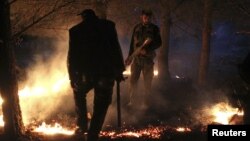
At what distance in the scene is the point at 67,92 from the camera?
12219mm

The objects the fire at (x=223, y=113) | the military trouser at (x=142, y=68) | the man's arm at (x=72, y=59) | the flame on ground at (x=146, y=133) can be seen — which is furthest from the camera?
the military trouser at (x=142, y=68)

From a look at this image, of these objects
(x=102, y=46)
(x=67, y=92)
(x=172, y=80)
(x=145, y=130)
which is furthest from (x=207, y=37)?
(x=102, y=46)

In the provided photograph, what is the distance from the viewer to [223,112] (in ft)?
31.4

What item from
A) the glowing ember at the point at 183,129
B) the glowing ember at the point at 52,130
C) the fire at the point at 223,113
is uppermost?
→ the fire at the point at 223,113

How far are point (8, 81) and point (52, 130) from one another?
1.54 metres

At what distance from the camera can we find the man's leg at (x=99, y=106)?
22.2 ft

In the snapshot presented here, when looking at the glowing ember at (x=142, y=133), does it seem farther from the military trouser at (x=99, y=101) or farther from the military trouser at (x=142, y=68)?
the military trouser at (x=142, y=68)

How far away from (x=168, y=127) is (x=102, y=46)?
2698 mm

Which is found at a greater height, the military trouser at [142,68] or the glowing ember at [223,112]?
the military trouser at [142,68]

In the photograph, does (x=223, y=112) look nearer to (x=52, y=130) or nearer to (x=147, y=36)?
(x=147, y=36)

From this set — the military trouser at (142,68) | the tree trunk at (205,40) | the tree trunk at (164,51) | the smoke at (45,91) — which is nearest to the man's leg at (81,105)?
the smoke at (45,91)

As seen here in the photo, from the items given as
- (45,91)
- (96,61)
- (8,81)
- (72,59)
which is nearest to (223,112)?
(96,61)

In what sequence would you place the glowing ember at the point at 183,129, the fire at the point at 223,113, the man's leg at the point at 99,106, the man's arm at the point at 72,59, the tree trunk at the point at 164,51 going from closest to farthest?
the man's leg at the point at 99,106
the man's arm at the point at 72,59
the glowing ember at the point at 183,129
the fire at the point at 223,113
the tree trunk at the point at 164,51

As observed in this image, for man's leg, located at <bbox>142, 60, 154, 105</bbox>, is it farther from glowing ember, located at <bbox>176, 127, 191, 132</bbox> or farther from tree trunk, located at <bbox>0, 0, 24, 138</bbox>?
tree trunk, located at <bbox>0, 0, 24, 138</bbox>
